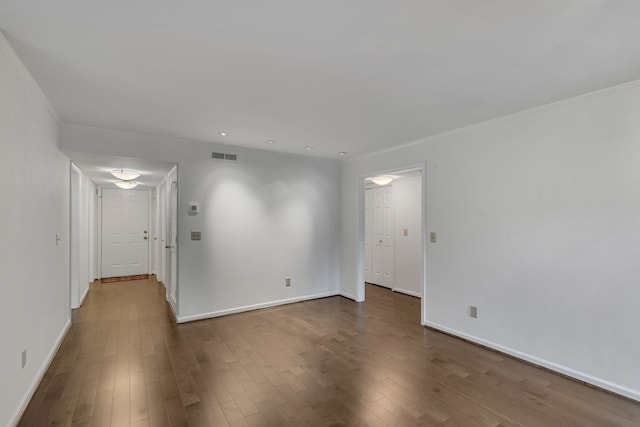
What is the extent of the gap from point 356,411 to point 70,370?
2.65m

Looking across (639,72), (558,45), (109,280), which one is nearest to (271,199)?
(558,45)

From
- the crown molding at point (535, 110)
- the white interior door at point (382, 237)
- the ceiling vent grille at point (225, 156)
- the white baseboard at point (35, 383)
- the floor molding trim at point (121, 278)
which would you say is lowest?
the floor molding trim at point (121, 278)

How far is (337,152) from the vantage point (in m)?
4.94

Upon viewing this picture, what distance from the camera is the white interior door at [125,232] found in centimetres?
724

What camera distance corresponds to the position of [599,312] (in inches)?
103

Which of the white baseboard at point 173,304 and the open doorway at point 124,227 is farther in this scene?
the open doorway at point 124,227

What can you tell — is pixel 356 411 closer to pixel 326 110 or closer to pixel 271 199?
pixel 326 110

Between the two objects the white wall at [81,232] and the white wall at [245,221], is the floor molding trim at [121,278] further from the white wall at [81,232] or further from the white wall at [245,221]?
the white wall at [245,221]

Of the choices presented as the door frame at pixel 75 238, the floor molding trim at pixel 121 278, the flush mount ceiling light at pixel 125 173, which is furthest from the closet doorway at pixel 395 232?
the floor molding trim at pixel 121 278

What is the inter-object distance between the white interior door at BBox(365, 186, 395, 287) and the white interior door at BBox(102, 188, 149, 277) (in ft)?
18.2

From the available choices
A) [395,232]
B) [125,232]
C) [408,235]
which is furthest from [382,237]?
[125,232]

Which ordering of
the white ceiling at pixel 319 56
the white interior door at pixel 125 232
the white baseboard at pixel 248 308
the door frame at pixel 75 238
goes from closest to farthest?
the white ceiling at pixel 319 56, the white baseboard at pixel 248 308, the door frame at pixel 75 238, the white interior door at pixel 125 232

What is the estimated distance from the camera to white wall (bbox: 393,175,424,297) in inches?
224

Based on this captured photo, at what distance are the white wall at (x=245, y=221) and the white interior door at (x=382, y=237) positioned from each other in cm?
128
